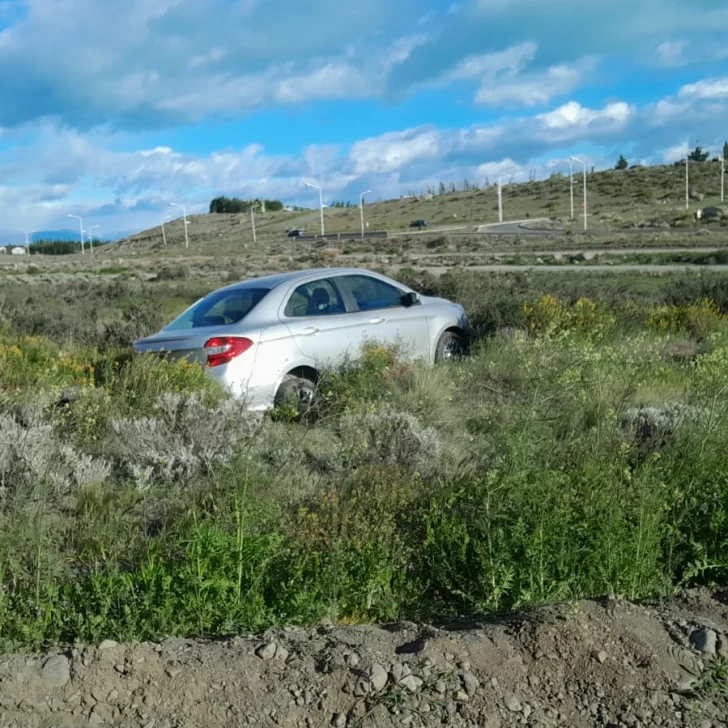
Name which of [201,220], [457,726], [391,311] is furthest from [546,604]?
[201,220]

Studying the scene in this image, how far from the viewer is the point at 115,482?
712cm

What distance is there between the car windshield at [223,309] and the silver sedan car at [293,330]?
0.01m

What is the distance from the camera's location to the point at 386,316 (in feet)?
37.2

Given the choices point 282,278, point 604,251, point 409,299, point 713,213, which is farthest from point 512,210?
point 282,278

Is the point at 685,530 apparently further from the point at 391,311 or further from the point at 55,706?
the point at 391,311

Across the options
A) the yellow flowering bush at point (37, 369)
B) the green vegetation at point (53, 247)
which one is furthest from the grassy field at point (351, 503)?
the green vegetation at point (53, 247)

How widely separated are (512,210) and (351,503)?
Result: 11262 cm

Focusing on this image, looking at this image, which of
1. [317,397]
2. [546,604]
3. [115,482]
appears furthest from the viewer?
[317,397]

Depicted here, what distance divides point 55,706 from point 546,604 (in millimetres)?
2235

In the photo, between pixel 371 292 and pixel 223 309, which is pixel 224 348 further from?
pixel 371 292

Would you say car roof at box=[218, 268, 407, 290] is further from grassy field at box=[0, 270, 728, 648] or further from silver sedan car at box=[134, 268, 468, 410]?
grassy field at box=[0, 270, 728, 648]

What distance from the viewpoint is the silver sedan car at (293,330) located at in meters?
9.59

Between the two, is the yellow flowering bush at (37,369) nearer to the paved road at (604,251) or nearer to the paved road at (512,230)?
the paved road at (604,251)

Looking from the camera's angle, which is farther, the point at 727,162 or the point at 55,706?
the point at 727,162
